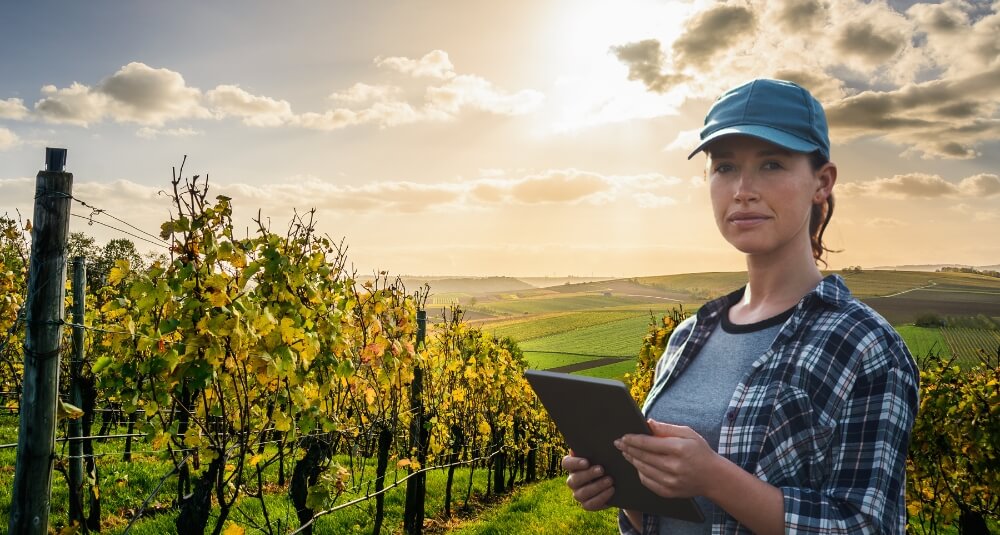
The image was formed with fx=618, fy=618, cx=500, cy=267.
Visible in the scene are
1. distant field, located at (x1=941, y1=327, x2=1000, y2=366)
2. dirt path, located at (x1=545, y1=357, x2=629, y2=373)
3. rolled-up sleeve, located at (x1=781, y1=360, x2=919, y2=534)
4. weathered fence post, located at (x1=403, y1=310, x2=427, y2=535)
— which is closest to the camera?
rolled-up sleeve, located at (x1=781, y1=360, x2=919, y2=534)

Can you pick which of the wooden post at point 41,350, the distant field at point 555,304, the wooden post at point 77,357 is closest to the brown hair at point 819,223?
the wooden post at point 41,350

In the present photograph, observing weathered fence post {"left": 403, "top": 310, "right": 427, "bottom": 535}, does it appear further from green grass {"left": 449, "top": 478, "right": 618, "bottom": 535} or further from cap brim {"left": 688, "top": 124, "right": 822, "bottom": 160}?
cap brim {"left": 688, "top": 124, "right": 822, "bottom": 160}

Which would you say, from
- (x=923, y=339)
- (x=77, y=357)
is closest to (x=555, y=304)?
(x=923, y=339)

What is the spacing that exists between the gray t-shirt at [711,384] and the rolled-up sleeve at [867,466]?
30 centimetres

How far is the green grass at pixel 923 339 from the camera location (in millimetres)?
31673

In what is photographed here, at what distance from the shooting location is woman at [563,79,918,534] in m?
1.32

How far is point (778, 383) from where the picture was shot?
4.94 ft

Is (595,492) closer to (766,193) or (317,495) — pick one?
(766,193)

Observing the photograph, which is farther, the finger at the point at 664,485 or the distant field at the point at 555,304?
the distant field at the point at 555,304

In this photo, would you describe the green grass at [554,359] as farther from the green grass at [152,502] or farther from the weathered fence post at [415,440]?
the weathered fence post at [415,440]

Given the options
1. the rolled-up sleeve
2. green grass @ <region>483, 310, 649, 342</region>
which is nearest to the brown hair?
the rolled-up sleeve

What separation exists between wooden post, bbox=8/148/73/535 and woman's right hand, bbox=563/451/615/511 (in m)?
2.86

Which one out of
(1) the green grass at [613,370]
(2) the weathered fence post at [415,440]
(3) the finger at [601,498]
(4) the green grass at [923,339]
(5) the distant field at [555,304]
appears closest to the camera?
(3) the finger at [601,498]

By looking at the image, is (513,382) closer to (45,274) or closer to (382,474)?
(382,474)
